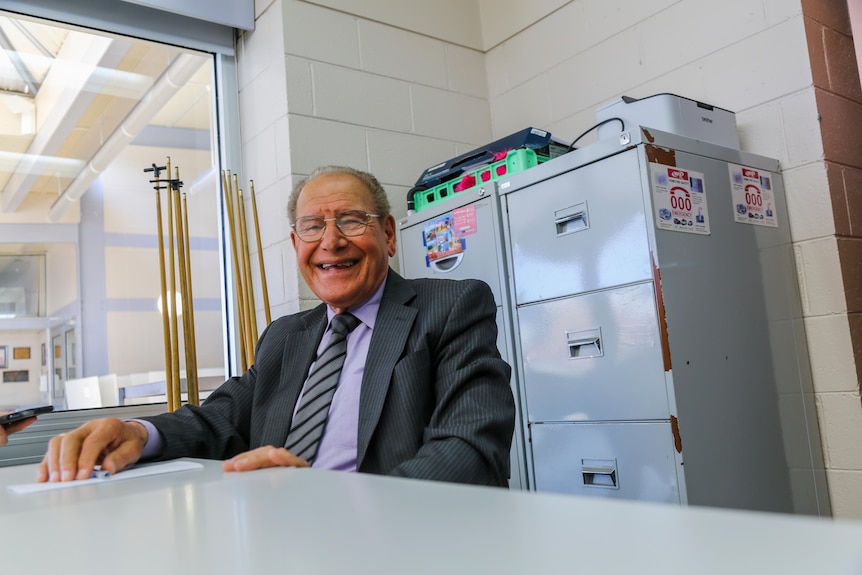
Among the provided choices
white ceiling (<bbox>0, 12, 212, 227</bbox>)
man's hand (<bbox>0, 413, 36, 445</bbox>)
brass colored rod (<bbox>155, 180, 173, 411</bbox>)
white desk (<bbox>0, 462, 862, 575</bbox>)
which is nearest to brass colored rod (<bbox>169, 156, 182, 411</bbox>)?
brass colored rod (<bbox>155, 180, 173, 411</bbox>)

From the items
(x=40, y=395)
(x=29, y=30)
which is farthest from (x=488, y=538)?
(x=29, y=30)

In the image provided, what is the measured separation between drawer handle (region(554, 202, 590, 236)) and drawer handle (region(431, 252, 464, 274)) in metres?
0.45

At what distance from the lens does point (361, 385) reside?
4.54 feet

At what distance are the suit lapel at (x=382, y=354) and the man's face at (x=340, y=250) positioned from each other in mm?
87

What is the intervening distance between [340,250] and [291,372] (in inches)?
11.0

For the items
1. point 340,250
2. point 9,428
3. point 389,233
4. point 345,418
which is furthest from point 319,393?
point 9,428

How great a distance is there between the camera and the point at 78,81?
8.71ft

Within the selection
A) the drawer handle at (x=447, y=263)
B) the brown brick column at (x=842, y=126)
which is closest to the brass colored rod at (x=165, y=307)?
the drawer handle at (x=447, y=263)

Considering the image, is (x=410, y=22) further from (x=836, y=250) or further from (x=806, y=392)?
(x=806, y=392)

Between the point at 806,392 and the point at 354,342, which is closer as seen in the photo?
the point at 354,342

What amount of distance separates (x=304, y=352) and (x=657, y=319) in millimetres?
905

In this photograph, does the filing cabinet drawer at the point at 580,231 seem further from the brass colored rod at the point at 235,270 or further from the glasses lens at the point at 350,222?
the brass colored rod at the point at 235,270

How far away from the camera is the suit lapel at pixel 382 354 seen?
4.36ft

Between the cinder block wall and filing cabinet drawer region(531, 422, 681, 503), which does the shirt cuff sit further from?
the cinder block wall
